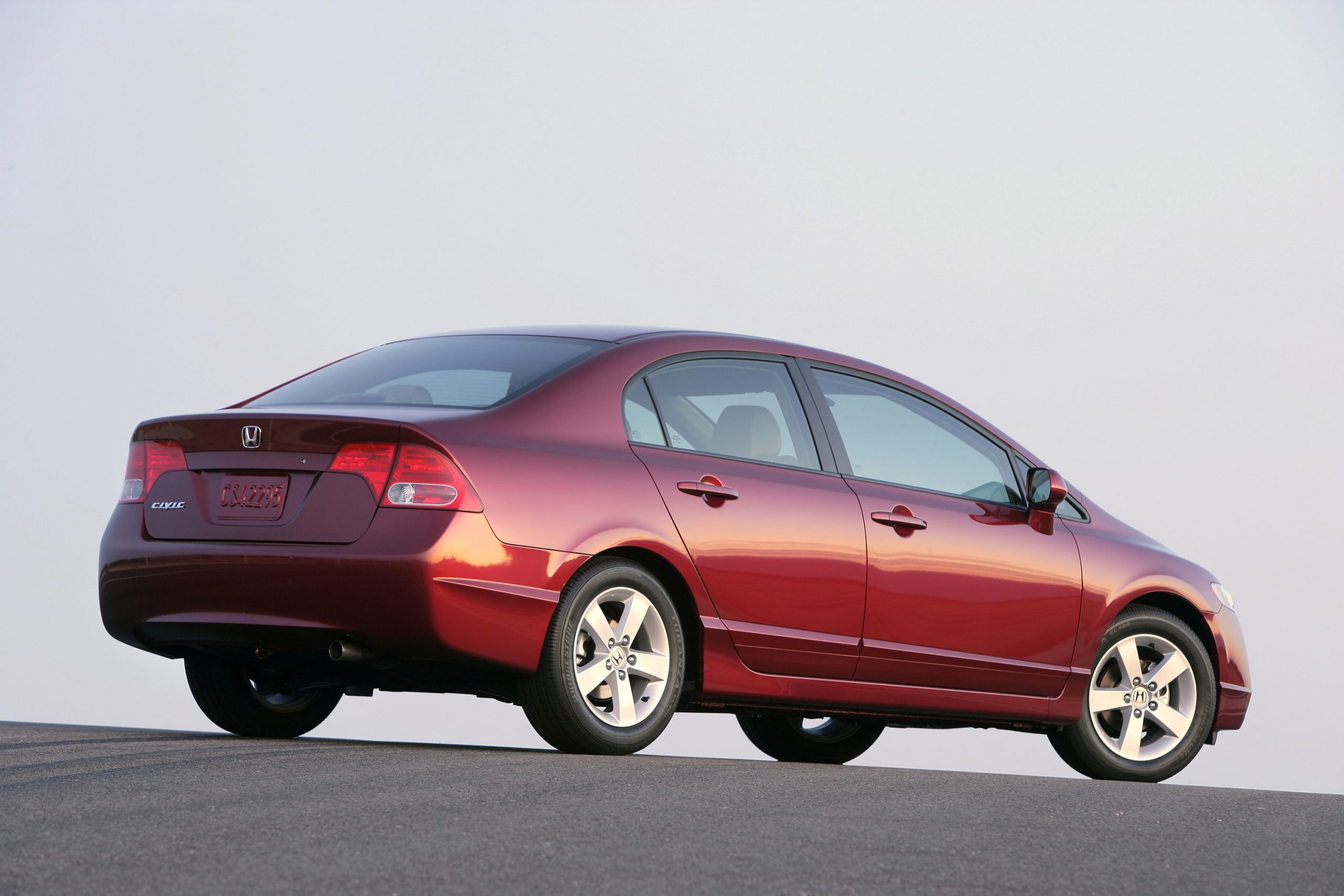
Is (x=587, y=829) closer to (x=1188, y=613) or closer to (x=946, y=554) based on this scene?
(x=946, y=554)

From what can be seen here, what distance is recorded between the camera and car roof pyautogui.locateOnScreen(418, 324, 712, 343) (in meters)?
6.54

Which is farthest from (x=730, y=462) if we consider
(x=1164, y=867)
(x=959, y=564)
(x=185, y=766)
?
(x=1164, y=867)

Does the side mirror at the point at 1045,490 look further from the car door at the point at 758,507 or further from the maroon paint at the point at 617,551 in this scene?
the car door at the point at 758,507

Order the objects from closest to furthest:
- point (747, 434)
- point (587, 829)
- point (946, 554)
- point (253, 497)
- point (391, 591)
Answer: point (587, 829) → point (391, 591) → point (253, 497) → point (747, 434) → point (946, 554)

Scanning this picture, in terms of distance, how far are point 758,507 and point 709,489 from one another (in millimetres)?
258

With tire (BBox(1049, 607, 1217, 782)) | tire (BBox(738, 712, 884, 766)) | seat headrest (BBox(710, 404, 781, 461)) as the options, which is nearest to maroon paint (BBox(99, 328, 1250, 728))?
seat headrest (BBox(710, 404, 781, 461))

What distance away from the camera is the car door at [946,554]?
686 centimetres

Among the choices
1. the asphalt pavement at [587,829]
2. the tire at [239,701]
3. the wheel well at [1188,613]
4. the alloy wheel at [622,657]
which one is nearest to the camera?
the asphalt pavement at [587,829]

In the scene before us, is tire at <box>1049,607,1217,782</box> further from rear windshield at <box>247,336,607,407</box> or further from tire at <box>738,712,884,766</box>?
rear windshield at <box>247,336,607,407</box>

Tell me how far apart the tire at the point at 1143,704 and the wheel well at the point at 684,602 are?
7.52 feet

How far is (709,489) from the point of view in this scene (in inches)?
245

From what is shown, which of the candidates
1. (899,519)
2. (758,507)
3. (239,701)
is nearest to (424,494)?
(758,507)

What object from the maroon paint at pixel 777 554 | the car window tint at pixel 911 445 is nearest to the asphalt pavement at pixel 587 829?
the maroon paint at pixel 777 554

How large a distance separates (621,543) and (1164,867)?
2.38 meters
